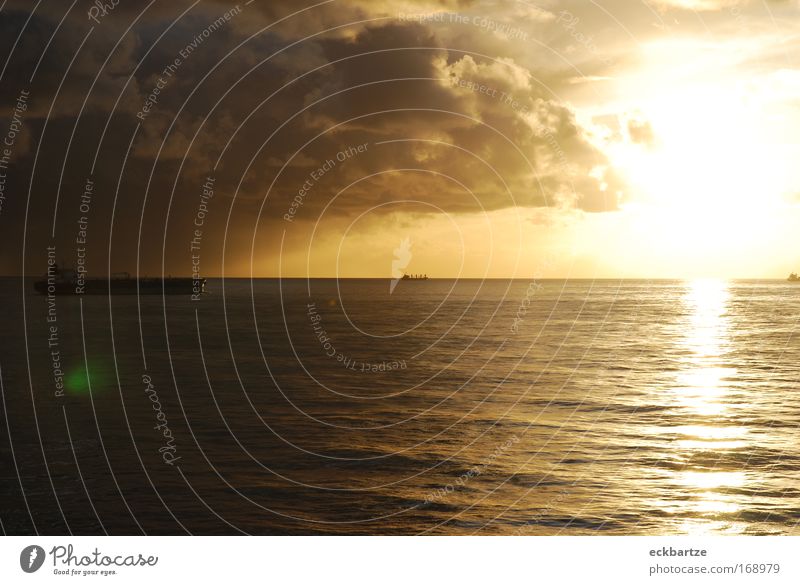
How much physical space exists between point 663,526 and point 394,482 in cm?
883

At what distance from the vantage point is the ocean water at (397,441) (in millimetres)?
23641

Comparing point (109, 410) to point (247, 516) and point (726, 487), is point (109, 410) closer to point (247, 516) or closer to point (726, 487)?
point (247, 516)

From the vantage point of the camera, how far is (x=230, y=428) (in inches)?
1444

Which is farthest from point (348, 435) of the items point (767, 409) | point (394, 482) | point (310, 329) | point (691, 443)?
point (310, 329)
